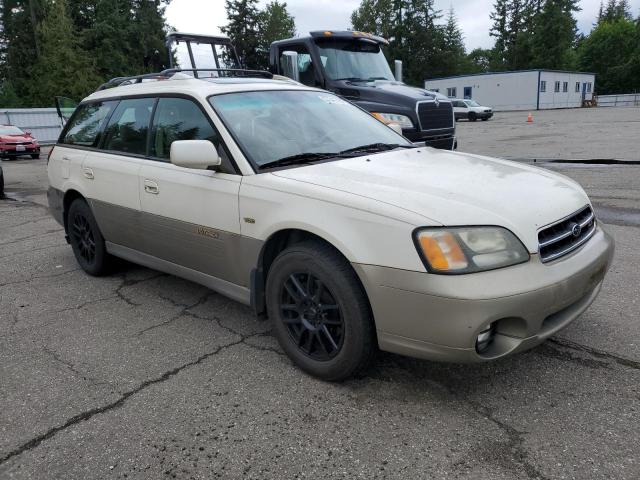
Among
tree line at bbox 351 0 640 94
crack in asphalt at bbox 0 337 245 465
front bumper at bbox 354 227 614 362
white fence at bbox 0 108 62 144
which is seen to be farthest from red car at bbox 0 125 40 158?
tree line at bbox 351 0 640 94

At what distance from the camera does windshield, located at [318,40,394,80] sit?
873 centimetres

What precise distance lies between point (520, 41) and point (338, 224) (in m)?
78.8

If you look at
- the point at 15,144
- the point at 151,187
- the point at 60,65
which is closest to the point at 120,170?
the point at 151,187

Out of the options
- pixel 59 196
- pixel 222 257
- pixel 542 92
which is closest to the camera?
pixel 222 257

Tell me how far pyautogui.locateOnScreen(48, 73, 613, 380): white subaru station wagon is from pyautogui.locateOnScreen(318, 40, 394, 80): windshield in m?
4.95

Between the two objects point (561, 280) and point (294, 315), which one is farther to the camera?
point (294, 315)

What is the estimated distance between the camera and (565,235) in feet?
8.54

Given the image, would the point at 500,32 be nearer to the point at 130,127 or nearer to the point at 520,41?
the point at 520,41

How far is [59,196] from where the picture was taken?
4977 millimetres

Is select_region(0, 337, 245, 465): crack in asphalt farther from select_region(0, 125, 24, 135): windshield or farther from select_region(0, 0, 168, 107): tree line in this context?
select_region(0, 0, 168, 107): tree line

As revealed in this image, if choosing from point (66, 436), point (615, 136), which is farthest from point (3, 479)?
point (615, 136)

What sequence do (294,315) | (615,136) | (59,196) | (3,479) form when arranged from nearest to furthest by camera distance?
(3,479) → (294,315) → (59,196) → (615,136)

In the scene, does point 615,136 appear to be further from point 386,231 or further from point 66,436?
point 66,436

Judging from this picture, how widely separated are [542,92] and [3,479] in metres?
49.9
